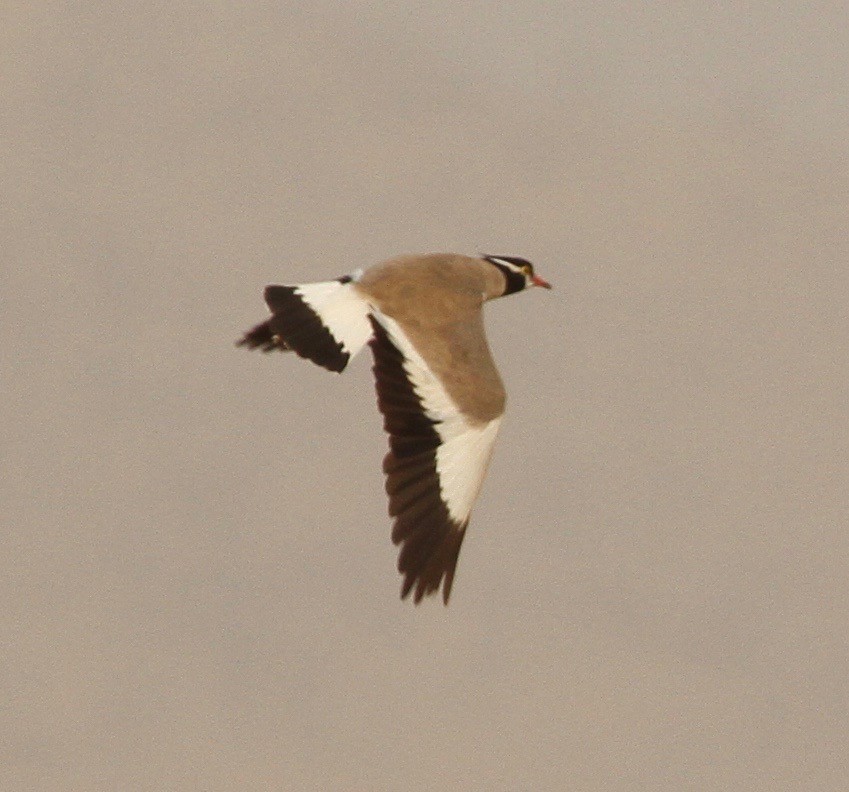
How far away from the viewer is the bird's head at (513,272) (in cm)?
1419

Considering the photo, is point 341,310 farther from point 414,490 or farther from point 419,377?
point 414,490

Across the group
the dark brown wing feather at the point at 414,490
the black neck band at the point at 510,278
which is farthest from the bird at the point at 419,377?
the black neck band at the point at 510,278

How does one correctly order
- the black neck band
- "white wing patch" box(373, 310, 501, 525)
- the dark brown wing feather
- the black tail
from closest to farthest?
the dark brown wing feather < "white wing patch" box(373, 310, 501, 525) < the black tail < the black neck band

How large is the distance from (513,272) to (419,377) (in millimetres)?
2178

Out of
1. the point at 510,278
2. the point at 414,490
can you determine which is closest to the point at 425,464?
the point at 414,490

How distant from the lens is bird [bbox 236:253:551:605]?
12.1m

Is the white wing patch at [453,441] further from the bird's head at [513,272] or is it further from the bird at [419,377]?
the bird's head at [513,272]

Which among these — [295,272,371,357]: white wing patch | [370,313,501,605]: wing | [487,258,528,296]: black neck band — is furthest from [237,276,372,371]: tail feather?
[487,258,528,296]: black neck band

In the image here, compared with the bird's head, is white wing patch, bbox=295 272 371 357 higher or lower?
lower

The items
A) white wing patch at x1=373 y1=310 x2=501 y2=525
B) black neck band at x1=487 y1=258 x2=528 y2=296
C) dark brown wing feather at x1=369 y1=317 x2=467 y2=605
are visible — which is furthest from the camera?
black neck band at x1=487 y1=258 x2=528 y2=296

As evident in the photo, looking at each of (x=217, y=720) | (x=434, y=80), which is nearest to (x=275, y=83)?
(x=434, y=80)

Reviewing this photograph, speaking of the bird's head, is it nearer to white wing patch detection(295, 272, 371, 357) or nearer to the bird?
the bird

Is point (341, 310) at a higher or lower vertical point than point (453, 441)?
higher

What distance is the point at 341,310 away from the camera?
12.7m
